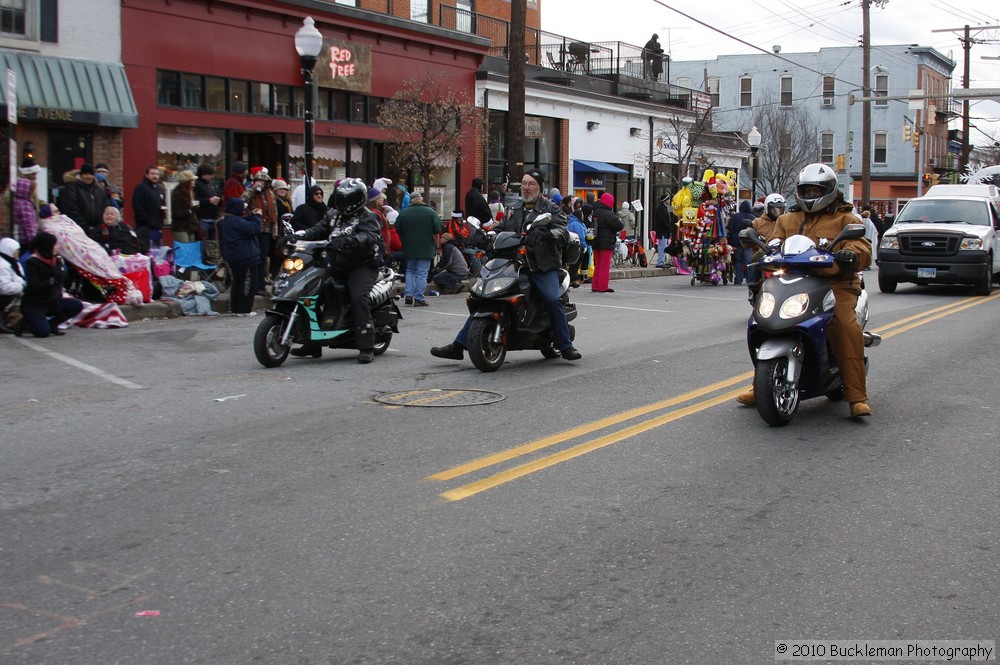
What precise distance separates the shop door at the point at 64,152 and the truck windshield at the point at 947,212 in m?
15.8

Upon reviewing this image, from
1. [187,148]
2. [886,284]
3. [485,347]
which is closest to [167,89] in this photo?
[187,148]

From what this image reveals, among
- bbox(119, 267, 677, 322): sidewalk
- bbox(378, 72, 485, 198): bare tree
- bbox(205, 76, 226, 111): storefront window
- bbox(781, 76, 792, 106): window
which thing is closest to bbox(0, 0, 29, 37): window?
bbox(205, 76, 226, 111): storefront window

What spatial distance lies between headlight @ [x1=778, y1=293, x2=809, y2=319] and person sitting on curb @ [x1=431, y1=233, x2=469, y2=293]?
12.3 meters

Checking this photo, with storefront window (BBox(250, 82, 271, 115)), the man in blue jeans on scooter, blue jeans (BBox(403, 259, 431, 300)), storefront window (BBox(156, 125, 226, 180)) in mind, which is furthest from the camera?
storefront window (BBox(250, 82, 271, 115))

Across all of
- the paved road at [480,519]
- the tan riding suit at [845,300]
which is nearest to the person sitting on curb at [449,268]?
the paved road at [480,519]

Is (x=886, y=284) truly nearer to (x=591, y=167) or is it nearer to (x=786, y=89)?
(x=591, y=167)

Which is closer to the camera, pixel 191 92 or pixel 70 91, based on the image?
pixel 70 91

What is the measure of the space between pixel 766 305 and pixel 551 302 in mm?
3145

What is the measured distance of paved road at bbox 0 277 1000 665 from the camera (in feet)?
13.6

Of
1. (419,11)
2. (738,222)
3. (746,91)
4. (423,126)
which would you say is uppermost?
(746,91)

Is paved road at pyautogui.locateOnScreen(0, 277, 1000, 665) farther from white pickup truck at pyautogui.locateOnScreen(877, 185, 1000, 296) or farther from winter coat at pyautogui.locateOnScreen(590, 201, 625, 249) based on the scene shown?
white pickup truck at pyautogui.locateOnScreen(877, 185, 1000, 296)

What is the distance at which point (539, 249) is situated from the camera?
1037cm

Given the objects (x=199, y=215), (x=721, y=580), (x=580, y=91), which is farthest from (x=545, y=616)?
(x=580, y=91)

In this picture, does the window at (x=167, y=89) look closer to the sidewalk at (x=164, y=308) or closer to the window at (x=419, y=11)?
the sidewalk at (x=164, y=308)
